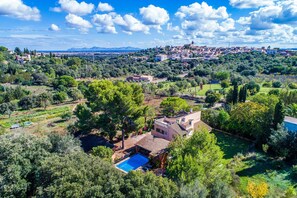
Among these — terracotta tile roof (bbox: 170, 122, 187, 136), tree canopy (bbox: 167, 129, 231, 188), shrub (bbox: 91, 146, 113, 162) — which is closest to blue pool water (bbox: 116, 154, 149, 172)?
shrub (bbox: 91, 146, 113, 162)

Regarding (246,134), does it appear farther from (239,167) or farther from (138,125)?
(138,125)

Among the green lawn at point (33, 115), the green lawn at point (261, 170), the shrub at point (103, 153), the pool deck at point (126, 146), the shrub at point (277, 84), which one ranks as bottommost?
the green lawn at point (33, 115)

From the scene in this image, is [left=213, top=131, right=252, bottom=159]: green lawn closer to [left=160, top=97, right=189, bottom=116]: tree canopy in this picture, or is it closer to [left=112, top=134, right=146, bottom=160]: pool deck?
[left=160, top=97, right=189, bottom=116]: tree canopy

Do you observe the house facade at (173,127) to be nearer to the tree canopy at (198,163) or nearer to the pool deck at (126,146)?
the pool deck at (126,146)

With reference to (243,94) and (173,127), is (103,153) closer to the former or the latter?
(173,127)

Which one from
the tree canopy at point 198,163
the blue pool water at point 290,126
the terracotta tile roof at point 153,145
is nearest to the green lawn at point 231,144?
the blue pool water at point 290,126
